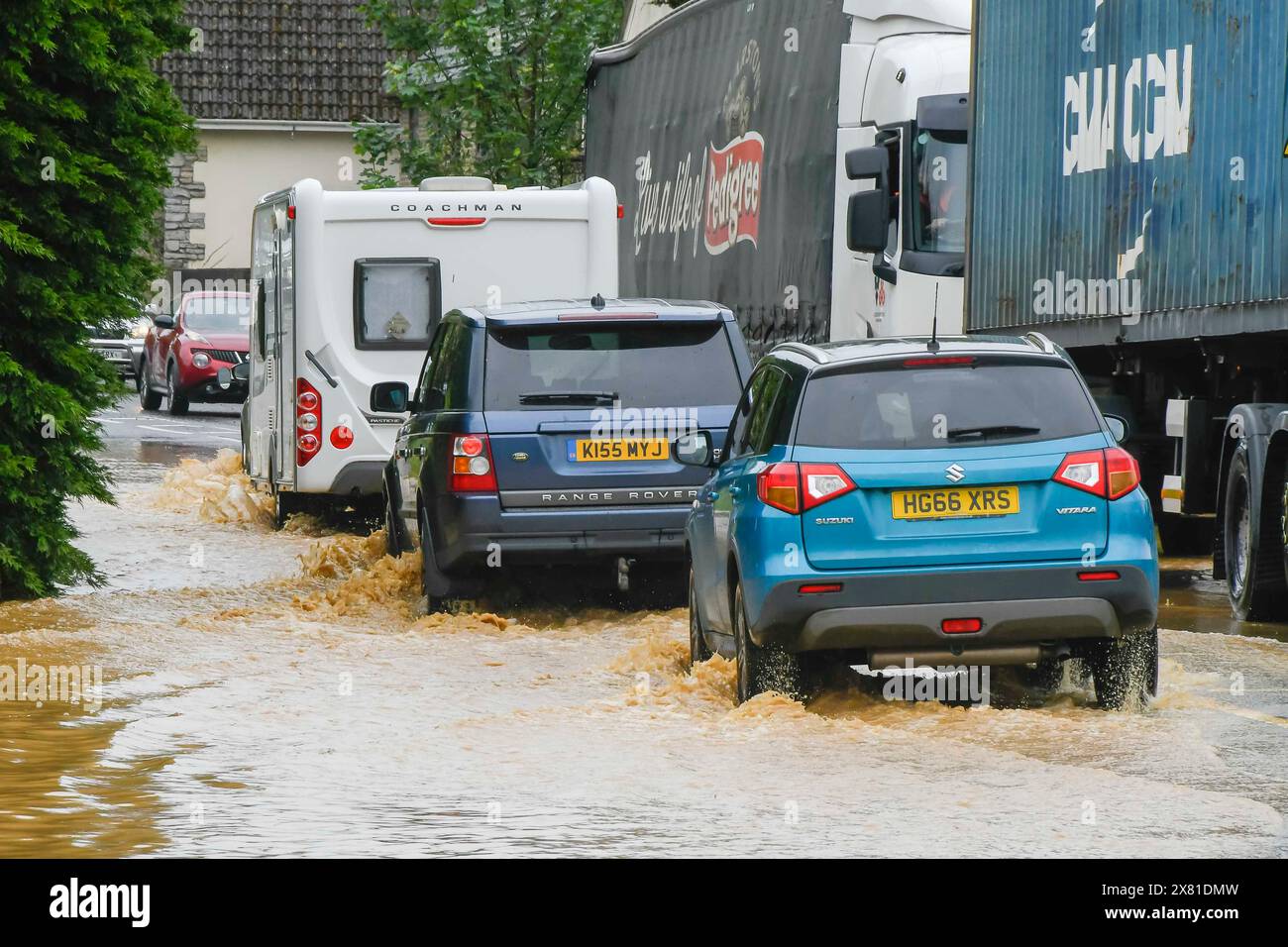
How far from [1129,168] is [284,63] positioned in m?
43.0

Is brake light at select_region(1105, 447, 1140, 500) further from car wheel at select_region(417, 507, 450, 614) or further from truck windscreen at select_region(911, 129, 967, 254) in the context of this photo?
truck windscreen at select_region(911, 129, 967, 254)

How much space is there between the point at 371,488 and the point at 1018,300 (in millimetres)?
5091

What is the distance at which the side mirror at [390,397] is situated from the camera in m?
15.5

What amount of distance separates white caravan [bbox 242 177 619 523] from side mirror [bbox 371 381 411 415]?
2550mm

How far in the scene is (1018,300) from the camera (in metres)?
17.6

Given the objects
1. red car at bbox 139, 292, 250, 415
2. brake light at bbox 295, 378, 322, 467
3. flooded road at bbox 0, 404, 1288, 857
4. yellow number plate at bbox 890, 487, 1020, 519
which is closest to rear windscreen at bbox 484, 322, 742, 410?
flooded road at bbox 0, 404, 1288, 857

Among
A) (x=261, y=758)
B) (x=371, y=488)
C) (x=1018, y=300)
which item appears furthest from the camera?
(x=371, y=488)

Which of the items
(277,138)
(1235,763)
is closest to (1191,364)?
(1235,763)

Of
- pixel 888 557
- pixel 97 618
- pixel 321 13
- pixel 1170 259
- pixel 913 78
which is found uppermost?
pixel 321 13

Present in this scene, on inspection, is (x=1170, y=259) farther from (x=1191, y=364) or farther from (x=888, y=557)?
(x=888, y=557)

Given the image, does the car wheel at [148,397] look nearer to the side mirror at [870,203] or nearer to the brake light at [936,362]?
the side mirror at [870,203]

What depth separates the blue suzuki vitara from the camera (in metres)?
9.61

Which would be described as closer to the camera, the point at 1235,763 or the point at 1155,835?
the point at 1155,835

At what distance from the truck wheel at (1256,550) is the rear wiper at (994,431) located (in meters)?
4.38
